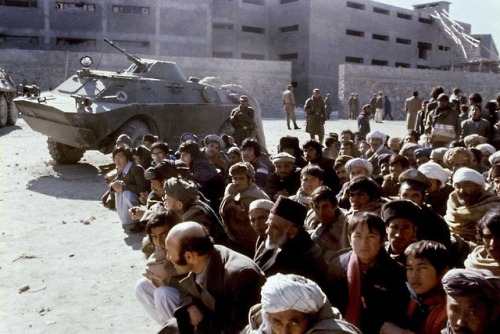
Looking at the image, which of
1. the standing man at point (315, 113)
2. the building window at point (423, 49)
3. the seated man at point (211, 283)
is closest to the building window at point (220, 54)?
the building window at point (423, 49)

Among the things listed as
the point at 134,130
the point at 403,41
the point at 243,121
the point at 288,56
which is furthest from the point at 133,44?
the point at 243,121

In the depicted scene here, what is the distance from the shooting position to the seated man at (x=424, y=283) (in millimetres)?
2723

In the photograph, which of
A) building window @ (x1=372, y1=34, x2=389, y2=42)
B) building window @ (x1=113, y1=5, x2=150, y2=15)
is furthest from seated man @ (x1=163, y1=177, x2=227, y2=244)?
building window @ (x1=372, y1=34, x2=389, y2=42)

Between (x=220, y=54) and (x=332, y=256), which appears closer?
(x=332, y=256)

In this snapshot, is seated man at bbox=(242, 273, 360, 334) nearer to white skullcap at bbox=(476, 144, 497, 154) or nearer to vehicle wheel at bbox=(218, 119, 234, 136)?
white skullcap at bbox=(476, 144, 497, 154)

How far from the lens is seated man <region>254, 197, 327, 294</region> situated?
321cm

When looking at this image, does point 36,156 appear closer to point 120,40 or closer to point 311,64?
point 120,40

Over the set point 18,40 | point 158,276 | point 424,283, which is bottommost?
point 158,276

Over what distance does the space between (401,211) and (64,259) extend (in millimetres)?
3857

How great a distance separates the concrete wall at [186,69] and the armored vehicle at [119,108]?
10.7m

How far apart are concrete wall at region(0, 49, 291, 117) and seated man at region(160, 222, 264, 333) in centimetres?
1996

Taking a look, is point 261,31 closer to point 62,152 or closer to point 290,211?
point 62,152

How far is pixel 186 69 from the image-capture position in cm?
2619

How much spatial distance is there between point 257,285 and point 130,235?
414cm
